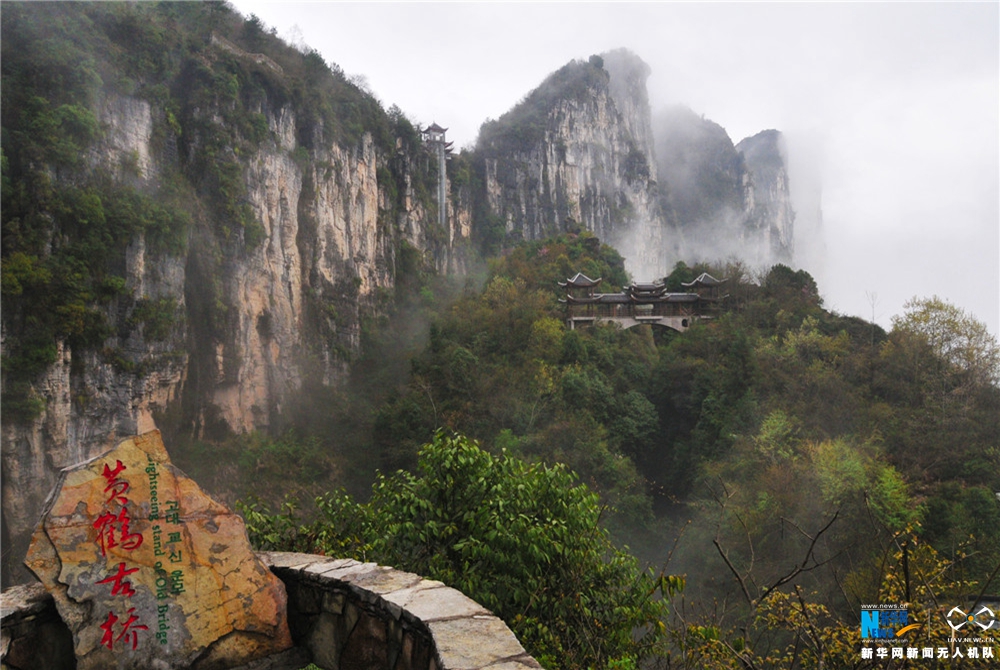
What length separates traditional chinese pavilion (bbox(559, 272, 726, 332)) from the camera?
1017 inches

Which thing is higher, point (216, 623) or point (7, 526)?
point (216, 623)

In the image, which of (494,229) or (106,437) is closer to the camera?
(106,437)

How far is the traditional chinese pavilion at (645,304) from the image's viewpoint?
2583cm

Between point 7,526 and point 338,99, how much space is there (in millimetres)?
19204

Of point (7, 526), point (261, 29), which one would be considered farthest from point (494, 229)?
point (7, 526)

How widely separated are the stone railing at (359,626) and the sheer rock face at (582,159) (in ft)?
129

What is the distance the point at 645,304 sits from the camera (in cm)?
2653

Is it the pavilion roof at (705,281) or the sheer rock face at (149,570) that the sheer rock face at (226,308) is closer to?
the pavilion roof at (705,281)

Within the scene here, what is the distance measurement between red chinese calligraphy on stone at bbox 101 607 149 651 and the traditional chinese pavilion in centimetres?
2307

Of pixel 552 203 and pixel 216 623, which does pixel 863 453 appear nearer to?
pixel 216 623

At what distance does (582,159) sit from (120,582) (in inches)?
1821

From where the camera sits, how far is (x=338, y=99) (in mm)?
27016

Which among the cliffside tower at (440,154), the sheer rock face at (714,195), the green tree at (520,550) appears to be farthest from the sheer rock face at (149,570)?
the sheer rock face at (714,195)

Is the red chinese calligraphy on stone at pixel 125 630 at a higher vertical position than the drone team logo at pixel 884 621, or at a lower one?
higher
